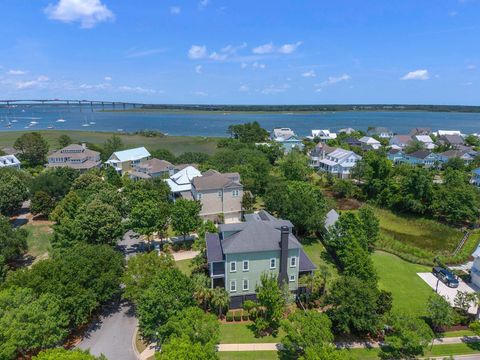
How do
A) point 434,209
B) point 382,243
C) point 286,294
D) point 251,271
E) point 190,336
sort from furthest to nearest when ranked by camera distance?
1. point 434,209
2. point 382,243
3. point 251,271
4. point 286,294
5. point 190,336

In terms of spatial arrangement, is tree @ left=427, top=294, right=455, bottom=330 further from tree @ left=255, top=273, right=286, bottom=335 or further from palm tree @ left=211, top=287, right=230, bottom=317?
palm tree @ left=211, top=287, right=230, bottom=317

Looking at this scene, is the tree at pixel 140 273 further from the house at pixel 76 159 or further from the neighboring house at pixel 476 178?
the neighboring house at pixel 476 178

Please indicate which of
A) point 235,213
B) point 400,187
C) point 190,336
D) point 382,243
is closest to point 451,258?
point 382,243

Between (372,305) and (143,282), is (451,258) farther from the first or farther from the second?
(143,282)

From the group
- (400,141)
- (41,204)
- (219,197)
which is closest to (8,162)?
(41,204)

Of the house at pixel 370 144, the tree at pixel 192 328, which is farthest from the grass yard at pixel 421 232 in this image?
the house at pixel 370 144

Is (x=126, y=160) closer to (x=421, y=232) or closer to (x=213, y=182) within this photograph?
(x=213, y=182)
